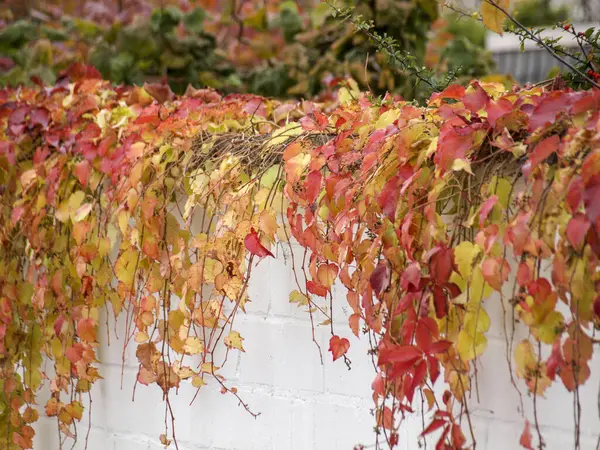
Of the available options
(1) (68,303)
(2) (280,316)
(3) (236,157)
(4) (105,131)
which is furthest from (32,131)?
(2) (280,316)

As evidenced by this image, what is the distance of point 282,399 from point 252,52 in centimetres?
157

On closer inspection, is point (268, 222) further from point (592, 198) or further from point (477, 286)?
point (592, 198)

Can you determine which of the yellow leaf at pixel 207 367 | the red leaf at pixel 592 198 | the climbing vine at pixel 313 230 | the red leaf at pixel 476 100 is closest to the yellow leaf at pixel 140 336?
the climbing vine at pixel 313 230

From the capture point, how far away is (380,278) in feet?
3.34

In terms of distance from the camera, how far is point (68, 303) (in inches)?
58.4

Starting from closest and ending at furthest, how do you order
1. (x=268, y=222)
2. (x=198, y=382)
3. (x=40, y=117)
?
(x=268, y=222), (x=198, y=382), (x=40, y=117)

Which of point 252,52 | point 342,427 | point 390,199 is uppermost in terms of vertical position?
point 252,52

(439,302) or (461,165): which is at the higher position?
(461,165)

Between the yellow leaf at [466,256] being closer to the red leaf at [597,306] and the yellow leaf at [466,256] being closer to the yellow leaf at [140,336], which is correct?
the red leaf at [597,306]

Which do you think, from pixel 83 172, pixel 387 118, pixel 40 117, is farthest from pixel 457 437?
pixel 40 117

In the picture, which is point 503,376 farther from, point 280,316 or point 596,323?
point 280,316

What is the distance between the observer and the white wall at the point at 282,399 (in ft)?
3.54

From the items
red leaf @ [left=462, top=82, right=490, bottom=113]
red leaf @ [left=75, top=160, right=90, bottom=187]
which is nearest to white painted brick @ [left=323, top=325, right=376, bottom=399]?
red leaf @ [left=462, top=82, right=490, bottom=113]

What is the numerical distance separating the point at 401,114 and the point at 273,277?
385mm
